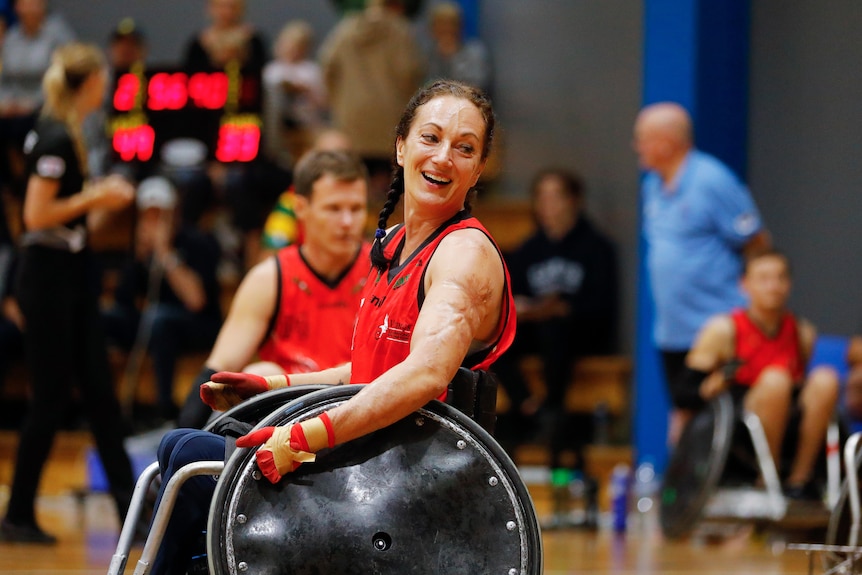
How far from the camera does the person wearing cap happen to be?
8070 mm

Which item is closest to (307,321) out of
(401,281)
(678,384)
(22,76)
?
(401,281)

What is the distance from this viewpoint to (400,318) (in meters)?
2.69

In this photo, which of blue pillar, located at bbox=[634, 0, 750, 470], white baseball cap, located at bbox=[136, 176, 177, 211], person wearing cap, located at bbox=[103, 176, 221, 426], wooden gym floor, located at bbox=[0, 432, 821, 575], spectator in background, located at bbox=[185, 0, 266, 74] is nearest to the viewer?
wooden gym floor, located at bbox=[0, 432, 821, 575]

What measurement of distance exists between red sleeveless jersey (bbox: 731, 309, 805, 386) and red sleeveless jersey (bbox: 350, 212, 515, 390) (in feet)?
12.1

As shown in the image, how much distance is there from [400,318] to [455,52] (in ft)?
21.7

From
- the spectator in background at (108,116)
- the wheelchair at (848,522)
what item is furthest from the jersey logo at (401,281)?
the spectator in background at (108,116)

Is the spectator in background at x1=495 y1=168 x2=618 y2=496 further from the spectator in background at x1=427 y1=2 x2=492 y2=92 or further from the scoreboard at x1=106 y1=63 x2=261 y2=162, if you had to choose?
the scoreboard at x1=106 y1=63 x2=261 y2=162

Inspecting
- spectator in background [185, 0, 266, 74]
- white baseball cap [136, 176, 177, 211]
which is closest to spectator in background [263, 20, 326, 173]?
spectator in background [185, 0, 266, 74]

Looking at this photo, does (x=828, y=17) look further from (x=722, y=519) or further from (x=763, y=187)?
(x=722, y=519)

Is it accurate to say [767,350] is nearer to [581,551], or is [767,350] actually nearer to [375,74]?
[581,551]

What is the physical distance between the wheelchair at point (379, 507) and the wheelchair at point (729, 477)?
10.5ft

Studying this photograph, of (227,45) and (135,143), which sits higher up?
(227,45)

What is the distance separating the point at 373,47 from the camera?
8.76 m

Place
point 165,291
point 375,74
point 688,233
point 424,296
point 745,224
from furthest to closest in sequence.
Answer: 1. point 375,74
2. point 165,291
3. point 688,233
4. point 745,224
5. point 424,296
